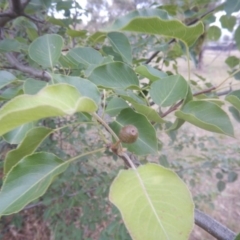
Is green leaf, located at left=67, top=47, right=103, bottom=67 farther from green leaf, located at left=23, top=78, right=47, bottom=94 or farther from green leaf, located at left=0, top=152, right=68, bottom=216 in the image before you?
green leaf, located at left=0, top=152, right=68, bottom=216

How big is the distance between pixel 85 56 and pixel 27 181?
0.32 m

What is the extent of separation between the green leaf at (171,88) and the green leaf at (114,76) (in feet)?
0.13

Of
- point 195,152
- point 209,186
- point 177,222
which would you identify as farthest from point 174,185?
point 195,152

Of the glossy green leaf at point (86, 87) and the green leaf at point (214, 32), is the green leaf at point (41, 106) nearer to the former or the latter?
the glossy green leaf at point (86, 87)

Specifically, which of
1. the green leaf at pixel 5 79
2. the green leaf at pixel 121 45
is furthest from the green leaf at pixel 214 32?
the green leaf at pixel 5 79

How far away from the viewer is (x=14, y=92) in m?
0.58

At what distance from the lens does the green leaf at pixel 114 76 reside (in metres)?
0.51

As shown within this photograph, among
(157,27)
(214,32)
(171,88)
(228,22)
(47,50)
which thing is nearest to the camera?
(157,27)

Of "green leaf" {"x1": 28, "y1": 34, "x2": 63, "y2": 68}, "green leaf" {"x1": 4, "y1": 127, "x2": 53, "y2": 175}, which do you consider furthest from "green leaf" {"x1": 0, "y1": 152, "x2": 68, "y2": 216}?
"green leaf" {"x1": 28, "y1": 34, "x2": 63, "y2": 68}

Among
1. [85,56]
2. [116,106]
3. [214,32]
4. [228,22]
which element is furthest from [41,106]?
[214,32]

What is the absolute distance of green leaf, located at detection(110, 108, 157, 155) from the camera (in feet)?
A: 1.63

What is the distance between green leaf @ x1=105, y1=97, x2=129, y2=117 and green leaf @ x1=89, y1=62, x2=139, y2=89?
1.5 inches

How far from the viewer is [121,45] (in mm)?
703

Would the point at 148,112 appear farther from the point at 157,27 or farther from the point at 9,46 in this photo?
the point at 9,46
